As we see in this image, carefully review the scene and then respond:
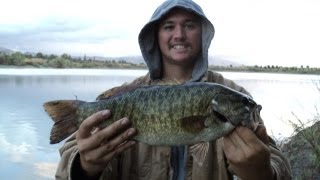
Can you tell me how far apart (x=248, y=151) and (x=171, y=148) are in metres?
1.27

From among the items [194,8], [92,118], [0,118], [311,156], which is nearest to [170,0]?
[194,8]

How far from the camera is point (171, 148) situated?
4.36 metres

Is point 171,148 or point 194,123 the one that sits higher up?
point 194,123

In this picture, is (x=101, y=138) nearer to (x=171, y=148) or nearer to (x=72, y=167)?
(x=72, y=167)

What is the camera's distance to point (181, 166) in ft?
14.4

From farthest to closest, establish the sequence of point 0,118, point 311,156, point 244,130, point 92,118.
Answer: point 0,118 → point 311,156 → point 92,118 → point 244,130

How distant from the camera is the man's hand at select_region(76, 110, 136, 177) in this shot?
3340mm

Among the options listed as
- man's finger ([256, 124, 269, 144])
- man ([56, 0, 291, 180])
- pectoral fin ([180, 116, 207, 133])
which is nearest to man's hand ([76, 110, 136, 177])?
man ([56, 0, 291, 180])

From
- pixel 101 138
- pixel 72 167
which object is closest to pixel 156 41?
pixel 72 167

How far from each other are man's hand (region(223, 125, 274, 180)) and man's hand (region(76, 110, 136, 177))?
28.0 inches

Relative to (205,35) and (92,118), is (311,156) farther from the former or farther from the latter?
(92,118)

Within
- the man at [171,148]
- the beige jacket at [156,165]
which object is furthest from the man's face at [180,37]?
→ the beige jacket at [156,165]

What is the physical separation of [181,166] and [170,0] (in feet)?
5.80

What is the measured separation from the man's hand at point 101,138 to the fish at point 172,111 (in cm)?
7
